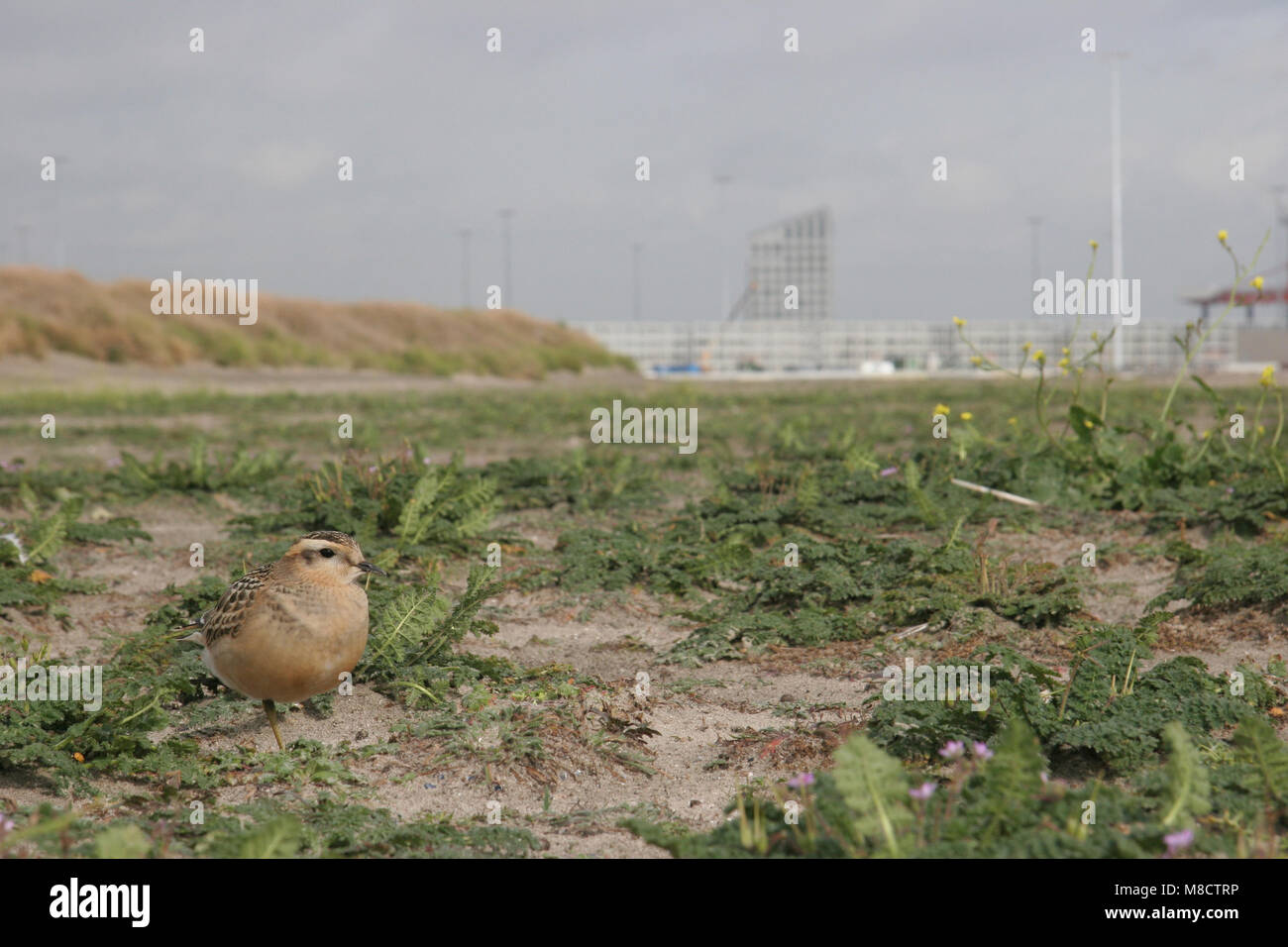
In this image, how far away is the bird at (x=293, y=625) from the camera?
10.6 ft

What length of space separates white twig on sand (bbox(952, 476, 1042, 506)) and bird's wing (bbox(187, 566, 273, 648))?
175 inches

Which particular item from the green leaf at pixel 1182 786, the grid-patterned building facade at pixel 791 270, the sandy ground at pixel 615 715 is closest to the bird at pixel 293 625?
the sandy ground at pixel 615 715

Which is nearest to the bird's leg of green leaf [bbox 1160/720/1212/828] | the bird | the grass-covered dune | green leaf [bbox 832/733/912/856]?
the bird

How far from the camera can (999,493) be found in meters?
6.78

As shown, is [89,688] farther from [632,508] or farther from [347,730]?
[632,508]

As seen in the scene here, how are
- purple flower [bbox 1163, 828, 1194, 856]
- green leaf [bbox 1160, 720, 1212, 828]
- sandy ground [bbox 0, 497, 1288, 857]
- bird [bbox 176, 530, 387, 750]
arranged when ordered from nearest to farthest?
purple flower [bbox 1163, 828, 1194, 856]
green leaf [bbox 1160, 720, 1212, 828]
sandy ground [bbox 0, 497, 1288, 857]
bird [bbox 176, 530, 387, 750]

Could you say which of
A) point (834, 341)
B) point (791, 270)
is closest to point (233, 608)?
point (834, 341)

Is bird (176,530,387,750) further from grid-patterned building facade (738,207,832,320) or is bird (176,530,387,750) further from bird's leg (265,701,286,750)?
grid-patterned building facade (738,207,832,320)

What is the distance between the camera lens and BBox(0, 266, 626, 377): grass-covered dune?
26781 millimetres

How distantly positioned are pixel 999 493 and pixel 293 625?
470 centimetres

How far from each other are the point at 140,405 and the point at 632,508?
1152cm

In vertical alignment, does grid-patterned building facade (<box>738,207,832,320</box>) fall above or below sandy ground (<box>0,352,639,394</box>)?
above

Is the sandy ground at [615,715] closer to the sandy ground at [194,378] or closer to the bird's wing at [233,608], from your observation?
the bird's wing at [233,608]
